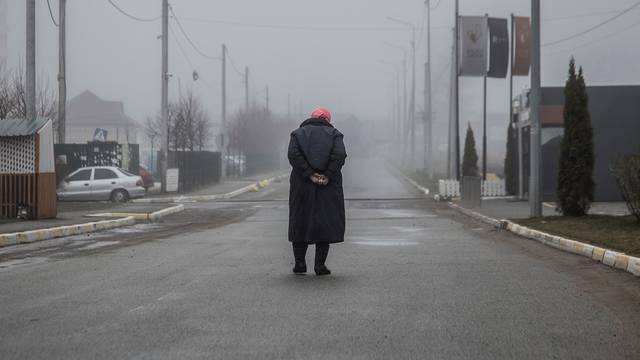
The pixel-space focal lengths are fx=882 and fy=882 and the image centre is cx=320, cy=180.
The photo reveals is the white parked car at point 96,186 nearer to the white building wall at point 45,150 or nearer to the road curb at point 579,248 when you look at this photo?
the white building wall at point 45,150

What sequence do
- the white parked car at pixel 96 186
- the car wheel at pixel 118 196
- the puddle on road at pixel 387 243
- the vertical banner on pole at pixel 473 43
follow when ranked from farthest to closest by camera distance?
the car wheel at pixel 118 196, the white parked car at pixel 96 186, the vertical banner on pole at pixel 473 43, the puddle on road at pixel 387 243

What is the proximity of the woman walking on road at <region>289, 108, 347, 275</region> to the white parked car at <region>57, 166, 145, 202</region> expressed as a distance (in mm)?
25267

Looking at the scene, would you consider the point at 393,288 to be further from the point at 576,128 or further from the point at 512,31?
the point at 512,31

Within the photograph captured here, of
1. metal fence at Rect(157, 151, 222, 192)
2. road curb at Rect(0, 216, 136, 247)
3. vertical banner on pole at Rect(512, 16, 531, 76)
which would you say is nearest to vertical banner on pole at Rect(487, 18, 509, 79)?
vertical banner on pole at Rect(512, 16, 531, 76)

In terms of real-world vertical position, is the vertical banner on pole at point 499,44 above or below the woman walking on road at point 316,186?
above

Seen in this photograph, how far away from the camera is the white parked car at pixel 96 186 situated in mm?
33594

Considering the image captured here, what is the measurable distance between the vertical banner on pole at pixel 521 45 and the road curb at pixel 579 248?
13.2 metres

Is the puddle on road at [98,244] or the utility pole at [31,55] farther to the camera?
the utility pole at [31,55]

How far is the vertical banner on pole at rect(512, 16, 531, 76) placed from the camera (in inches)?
1262

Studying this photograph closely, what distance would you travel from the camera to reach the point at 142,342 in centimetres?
609

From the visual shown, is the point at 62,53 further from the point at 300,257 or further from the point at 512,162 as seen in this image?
the point at 300,257

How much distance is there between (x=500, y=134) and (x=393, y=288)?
412ft

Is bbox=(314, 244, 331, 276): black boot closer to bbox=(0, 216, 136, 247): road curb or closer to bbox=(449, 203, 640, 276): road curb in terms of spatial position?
bbox=(449, 203, 640, 276): road curb

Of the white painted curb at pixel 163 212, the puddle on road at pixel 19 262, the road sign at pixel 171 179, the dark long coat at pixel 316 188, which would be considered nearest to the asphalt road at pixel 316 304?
the puddle on road at pixel 19 262
